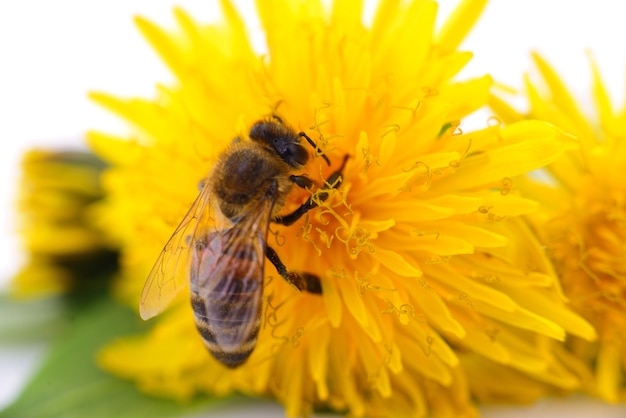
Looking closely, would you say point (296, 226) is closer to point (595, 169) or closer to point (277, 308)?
point (277, 308)

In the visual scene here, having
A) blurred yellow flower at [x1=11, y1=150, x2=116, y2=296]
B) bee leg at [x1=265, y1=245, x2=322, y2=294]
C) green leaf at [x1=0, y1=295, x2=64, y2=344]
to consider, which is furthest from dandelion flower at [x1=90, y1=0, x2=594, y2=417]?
green leaf at [x1=0, y1=295, x2=64, y2=344]

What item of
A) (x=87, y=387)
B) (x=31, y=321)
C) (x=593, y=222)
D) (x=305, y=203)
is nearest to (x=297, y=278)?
(x=305, y=203)

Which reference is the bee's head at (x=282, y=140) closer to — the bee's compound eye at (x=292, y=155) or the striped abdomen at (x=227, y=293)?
the bee's compound eye at (x=292, y=155)

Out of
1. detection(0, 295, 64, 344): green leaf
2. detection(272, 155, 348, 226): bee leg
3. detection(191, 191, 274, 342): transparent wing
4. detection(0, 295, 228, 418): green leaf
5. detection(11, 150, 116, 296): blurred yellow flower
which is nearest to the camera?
detection(191, 191, 274, 342): transparent wing

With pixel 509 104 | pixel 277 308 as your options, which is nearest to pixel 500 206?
pixel 509 104

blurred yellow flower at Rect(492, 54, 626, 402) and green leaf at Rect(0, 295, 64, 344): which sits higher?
blurred yellow flower at Rect(492, 54, 626, 402)

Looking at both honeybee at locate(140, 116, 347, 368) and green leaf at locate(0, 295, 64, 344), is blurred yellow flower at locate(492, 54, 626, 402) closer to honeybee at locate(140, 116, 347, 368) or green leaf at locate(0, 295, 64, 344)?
honeybee at locate(140, 116, 347, 368)
